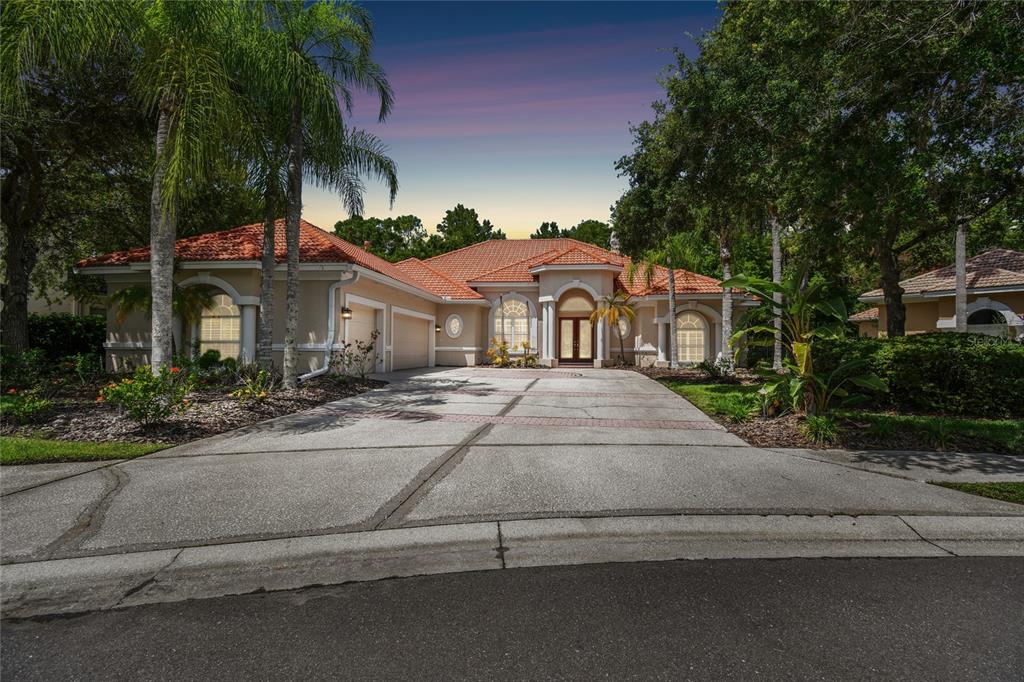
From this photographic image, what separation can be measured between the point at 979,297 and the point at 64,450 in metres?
24.7

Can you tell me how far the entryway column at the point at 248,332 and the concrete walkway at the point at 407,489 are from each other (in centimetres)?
781

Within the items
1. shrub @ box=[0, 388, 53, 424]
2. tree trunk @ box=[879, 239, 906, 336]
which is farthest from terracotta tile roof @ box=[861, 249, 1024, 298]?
shrub @ box=[0, 388, 53, 424]

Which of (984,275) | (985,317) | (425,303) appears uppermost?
(984,275)

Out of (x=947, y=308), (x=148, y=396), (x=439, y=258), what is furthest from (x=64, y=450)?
(x=439, y=258)

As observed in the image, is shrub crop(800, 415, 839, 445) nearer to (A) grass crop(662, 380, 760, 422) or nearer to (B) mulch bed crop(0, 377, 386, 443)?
(A) grass crop(662, 380, 760, 422)

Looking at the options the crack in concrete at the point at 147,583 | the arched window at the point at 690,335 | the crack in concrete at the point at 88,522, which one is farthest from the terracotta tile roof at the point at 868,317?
the crack in concrete at the point at 88,522

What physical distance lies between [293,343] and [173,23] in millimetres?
6381

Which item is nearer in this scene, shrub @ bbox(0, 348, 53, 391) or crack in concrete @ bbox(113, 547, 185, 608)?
crack in concrete @ bbox(113, 547, 185, 608)

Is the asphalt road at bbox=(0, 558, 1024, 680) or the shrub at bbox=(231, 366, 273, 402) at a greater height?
the shrub at bbox=(231, 366, 273, 402)

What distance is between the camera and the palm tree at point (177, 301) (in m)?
14.3

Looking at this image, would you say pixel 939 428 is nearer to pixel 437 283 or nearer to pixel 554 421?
pixel 554 421

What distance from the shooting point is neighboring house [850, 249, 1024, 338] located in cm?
1630

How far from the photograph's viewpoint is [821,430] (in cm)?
725

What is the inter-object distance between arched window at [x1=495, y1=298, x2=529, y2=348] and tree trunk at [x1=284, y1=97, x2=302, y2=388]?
45.1 ft
